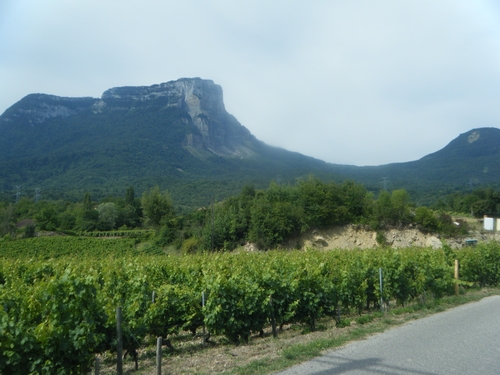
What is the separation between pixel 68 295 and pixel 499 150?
4219 inches

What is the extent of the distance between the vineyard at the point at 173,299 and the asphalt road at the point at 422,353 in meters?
2.16

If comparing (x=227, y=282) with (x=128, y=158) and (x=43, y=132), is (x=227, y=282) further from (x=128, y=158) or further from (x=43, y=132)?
(x=43, y=132)

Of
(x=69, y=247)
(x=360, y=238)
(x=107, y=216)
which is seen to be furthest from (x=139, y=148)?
(x=360, y=238)

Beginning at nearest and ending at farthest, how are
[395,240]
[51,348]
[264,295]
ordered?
[51,348]
[264,295]
[395,240]

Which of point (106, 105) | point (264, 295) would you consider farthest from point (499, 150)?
point (106, 105)

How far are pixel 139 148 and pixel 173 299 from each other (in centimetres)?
11082

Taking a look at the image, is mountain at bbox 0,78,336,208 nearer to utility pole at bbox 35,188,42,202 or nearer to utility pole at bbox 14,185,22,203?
utility pole at bbox 35,188,42,202

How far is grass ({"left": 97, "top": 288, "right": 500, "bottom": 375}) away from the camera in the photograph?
7.26 meters

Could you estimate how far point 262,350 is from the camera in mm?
8492

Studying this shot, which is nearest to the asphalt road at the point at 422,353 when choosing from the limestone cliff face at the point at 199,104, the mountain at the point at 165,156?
the mountain at the point at 165,156

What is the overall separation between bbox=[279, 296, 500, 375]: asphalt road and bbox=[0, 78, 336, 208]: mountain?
60657mm

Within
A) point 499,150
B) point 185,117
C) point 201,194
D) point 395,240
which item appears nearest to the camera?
point 395,240

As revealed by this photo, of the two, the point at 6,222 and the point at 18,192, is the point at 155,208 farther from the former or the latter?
the point at 18,192

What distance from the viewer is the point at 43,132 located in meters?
123
